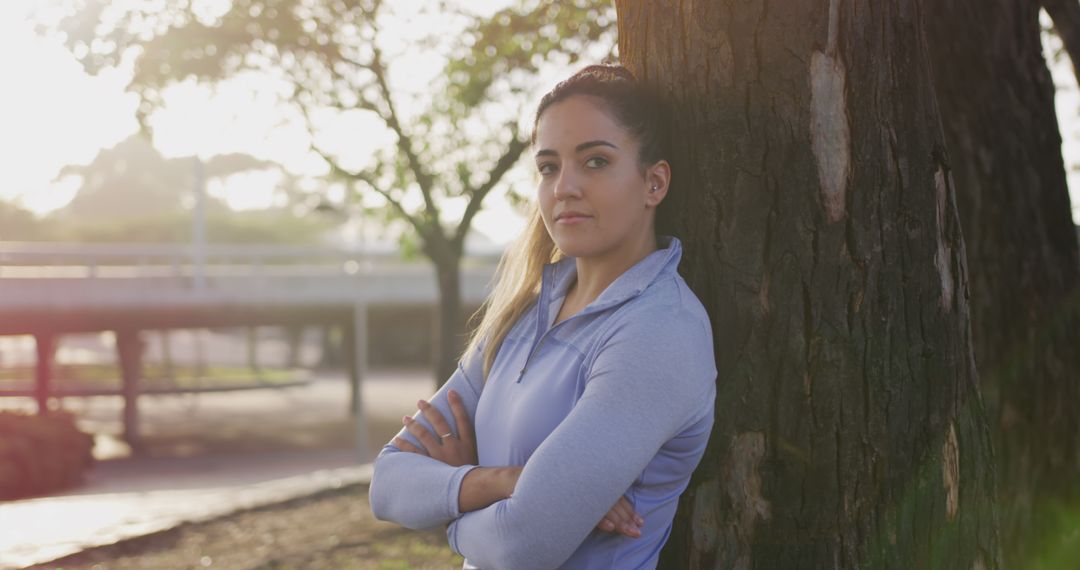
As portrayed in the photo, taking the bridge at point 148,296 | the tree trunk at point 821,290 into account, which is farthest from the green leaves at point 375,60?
the bridge at point 148,296

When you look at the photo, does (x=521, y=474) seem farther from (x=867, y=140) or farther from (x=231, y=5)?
(x=231, y=5)

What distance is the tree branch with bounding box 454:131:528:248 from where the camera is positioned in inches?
474

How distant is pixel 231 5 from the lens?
11.2 m

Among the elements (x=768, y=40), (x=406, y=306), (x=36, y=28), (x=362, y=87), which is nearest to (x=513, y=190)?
(x=362, y=87)

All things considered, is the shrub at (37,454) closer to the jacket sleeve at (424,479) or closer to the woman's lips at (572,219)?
the jacket sleeve at (424,479)

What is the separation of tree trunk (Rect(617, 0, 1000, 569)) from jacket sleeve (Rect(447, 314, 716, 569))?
1.46 feet

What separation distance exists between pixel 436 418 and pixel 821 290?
0.93 m

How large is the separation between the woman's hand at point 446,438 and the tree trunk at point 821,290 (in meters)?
0.52

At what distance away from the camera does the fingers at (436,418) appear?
9.18 ft

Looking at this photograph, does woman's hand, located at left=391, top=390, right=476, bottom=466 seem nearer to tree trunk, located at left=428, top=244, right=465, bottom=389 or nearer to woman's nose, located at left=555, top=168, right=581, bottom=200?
woman's nose, located at left=555, top=168, right=581, bottom=200

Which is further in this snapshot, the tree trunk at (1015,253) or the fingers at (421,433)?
the tree trunk at (1015,253)

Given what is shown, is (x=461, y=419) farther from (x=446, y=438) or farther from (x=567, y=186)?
(x=567, y=186)

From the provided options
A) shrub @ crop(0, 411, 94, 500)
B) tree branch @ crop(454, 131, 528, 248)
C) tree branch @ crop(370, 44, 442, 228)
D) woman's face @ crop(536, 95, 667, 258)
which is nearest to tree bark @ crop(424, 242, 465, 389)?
tree branch @ crop(454, 131, 528, 248)

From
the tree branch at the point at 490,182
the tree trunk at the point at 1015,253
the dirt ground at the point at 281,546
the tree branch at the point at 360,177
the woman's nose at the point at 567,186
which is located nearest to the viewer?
the woman's nose at the point at 567,186
